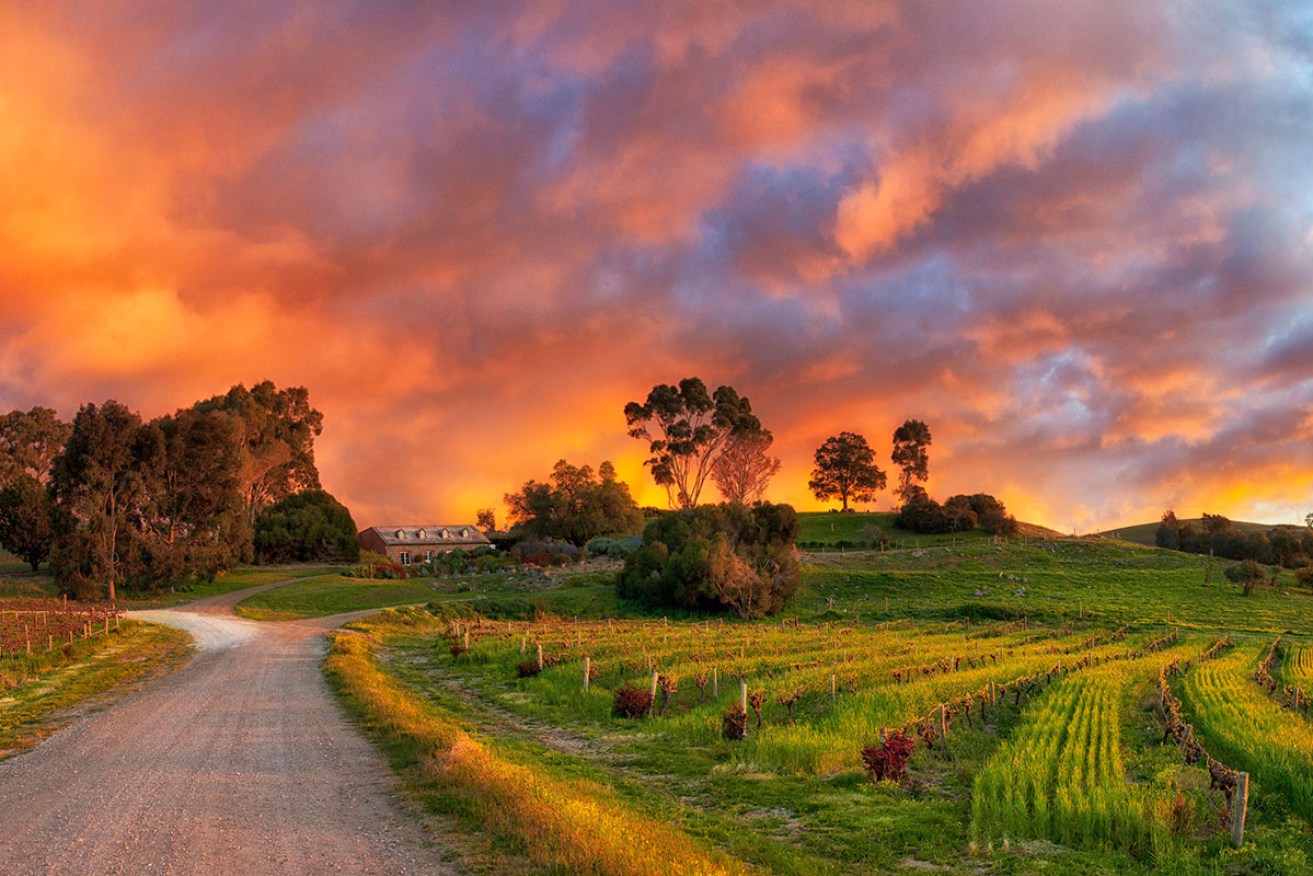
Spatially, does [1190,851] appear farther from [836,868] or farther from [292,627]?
[292,627]

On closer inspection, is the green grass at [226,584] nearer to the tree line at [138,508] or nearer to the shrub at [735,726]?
the tree line at [138,508]

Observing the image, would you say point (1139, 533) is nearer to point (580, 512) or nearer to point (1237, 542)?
point (1237, 542)

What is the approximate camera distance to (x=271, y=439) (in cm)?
10175

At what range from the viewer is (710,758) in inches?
728

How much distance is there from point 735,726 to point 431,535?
101 metres

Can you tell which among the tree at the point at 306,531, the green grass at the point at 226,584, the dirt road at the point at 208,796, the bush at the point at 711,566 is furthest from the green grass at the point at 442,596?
the dirt road at the point at 208,796

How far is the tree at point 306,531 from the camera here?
93750 millimetres

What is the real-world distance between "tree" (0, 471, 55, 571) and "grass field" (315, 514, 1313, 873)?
166ft

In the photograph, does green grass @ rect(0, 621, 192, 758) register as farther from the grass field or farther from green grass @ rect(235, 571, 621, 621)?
green grass @ rect(235, 571, 621, 621)

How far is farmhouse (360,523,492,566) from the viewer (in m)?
110

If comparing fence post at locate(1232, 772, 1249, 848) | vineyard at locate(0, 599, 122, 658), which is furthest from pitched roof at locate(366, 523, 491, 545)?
fence post at locate(1232, 772, 1249, 848)

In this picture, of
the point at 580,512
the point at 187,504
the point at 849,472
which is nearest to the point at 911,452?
the point at 849,472

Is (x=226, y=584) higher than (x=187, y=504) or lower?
lower

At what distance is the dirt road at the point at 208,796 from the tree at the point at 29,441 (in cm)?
9897
